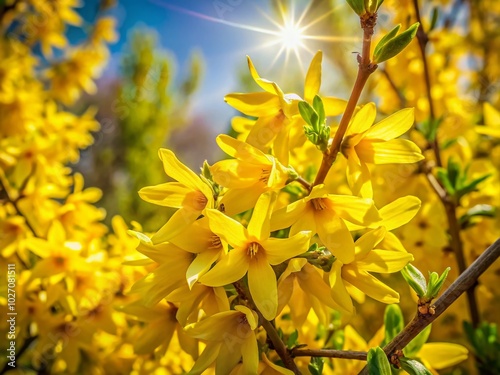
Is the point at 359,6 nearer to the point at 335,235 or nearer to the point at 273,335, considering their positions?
the point at 335,235

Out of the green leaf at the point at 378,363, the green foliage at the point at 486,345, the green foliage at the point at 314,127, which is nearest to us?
the green leaf at the point at 378,363

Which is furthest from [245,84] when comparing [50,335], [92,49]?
[50,335]

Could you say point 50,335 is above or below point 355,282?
below

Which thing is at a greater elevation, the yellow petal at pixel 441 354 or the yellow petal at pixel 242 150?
the yellow petal at pixel 242 150

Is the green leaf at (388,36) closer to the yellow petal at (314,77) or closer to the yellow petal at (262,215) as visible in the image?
the yellow petal at (314,77)

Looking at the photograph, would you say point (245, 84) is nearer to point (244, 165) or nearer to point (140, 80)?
point (140, 80)

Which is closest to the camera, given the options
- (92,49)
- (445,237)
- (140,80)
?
(445,237)

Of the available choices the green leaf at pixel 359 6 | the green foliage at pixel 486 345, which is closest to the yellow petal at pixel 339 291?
the green leaf at pixel 359 6
